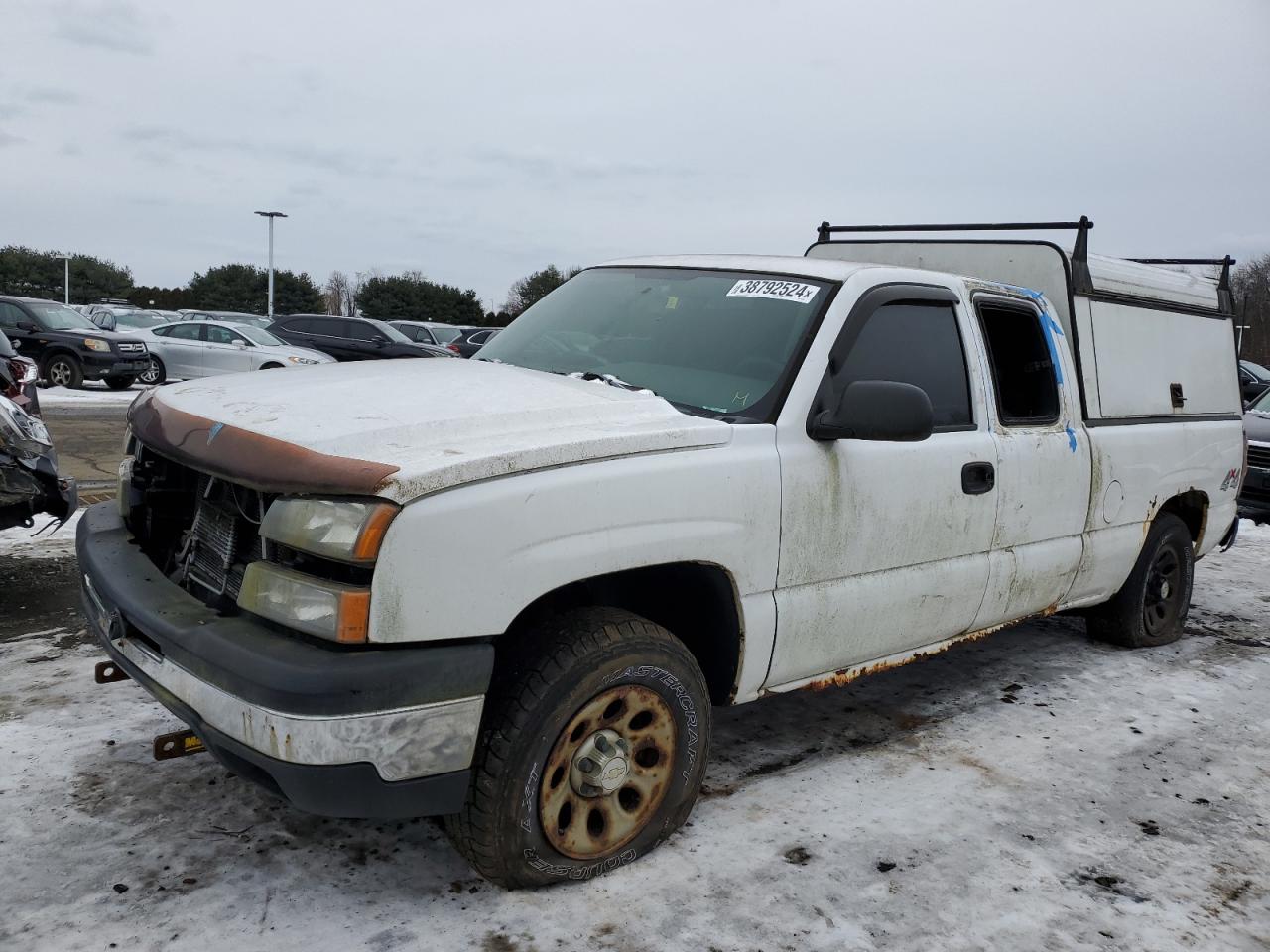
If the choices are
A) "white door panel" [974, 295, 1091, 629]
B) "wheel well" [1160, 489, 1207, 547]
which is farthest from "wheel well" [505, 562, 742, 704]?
"wheel well" [1160, 489, 1207, 547]

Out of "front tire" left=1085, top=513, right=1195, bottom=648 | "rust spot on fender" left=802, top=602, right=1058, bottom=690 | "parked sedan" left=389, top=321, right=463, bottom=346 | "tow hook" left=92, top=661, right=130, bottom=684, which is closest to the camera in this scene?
"tow hook" left=92, top=661, right=130, bottom=684

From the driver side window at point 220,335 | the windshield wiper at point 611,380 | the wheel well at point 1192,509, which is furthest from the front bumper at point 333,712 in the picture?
the driver side window at point 220,335

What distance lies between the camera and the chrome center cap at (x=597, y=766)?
9.10 ft

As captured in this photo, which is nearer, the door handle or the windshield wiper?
the windshield wiper

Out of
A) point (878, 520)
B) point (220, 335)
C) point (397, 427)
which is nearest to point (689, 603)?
point (878, 520)

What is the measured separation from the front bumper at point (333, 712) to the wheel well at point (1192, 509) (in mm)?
4205

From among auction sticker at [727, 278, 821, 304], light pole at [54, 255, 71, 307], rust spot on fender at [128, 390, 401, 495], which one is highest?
light pole at [54, 255, 71, 307]

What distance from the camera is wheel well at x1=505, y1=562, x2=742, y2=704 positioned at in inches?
117

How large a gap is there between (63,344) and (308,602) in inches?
741

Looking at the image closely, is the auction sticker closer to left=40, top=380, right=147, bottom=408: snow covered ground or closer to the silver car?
left=40, top=380, right=147, bottom=408: snow covered ground

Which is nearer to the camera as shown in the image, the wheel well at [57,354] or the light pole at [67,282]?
the wheel well at [57,354]

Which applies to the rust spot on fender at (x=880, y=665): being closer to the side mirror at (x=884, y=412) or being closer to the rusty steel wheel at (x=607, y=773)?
the rusty steel wheel at (x=607, y=773)

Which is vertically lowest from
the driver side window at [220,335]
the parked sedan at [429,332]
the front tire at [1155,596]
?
the front tire at [1155,596]

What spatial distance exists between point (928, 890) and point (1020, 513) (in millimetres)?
1663
